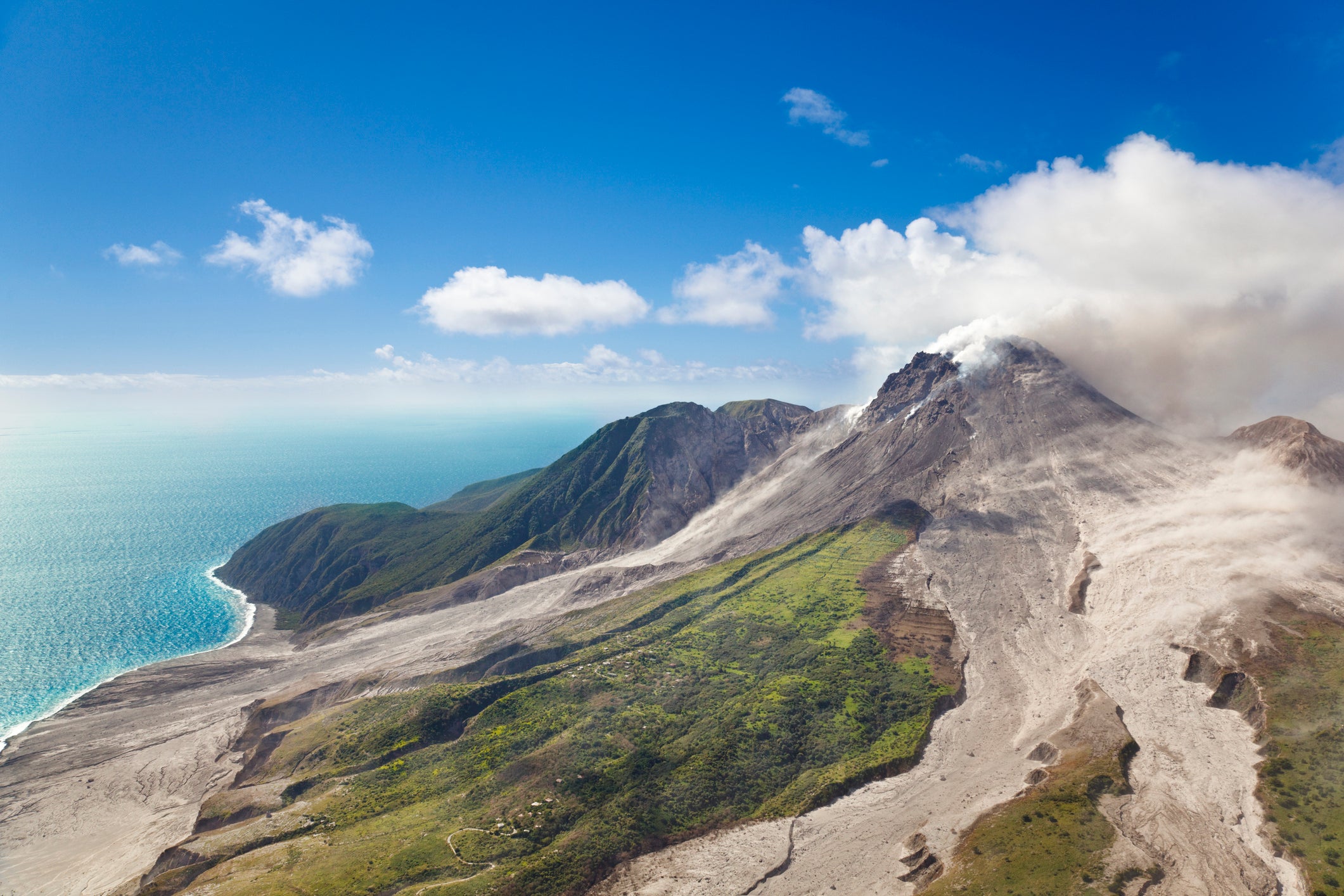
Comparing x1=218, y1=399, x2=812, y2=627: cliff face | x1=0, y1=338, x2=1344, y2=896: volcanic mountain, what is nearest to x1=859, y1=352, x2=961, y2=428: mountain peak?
x1=0, y1=338, x2=1344, y2=896: volcanic mountain

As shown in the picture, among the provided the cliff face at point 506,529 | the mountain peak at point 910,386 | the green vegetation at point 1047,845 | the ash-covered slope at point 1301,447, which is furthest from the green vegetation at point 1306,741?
the cliff face at point 506,529

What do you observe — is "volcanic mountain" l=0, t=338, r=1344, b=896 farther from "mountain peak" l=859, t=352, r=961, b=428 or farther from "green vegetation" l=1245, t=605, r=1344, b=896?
"mountain peak" l=859, t=352, r=961, b=428

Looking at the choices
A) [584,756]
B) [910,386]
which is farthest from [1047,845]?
[910,386]

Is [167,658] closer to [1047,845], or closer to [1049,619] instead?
[1047,845]

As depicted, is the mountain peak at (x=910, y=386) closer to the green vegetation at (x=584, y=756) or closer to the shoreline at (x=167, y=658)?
the green vegetation at (x=584, y=756)

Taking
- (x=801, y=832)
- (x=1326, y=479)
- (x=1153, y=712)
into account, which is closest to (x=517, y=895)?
(x=801, y=832)

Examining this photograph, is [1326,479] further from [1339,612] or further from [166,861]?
[166,861]
